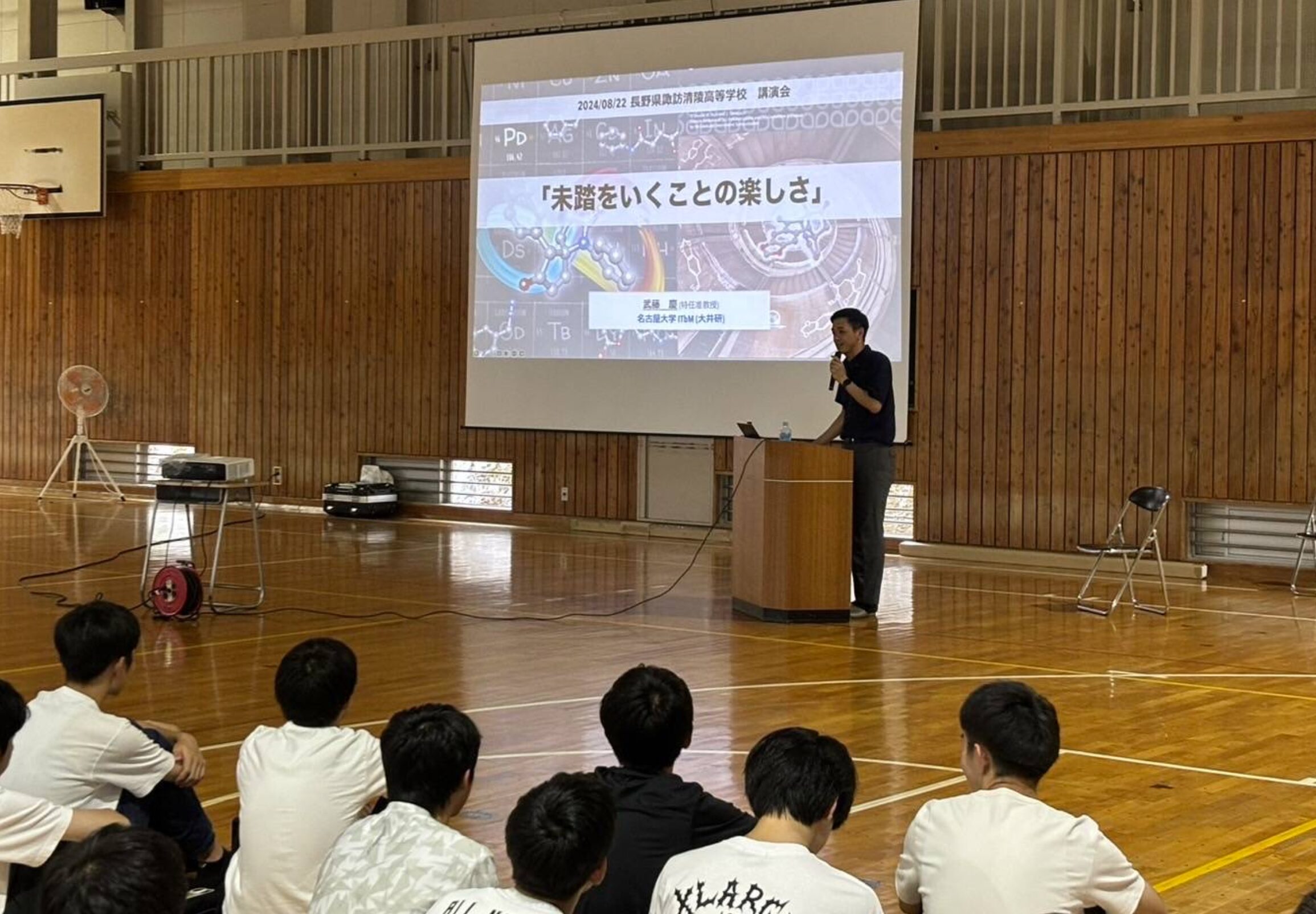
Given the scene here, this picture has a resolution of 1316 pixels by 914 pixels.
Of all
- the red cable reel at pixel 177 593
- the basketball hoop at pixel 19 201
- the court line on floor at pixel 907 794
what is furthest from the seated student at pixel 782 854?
the basketball hoop at pixel 19 201

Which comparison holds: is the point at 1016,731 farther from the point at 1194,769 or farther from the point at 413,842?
the point at 1194,769

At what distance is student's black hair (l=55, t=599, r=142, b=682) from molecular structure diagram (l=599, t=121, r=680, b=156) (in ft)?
29.2

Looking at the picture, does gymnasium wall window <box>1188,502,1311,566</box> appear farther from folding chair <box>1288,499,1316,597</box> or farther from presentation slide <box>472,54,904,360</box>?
presentation slide <box>472,54,904,360</box>

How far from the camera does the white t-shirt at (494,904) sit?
201 centimetres

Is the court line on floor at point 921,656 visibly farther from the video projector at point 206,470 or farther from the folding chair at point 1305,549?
the folding chair at point 1305,549

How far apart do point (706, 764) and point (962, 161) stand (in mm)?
7839

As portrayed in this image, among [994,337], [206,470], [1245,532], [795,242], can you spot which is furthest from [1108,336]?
[206,470]

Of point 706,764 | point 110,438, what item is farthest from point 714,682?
point 110,438

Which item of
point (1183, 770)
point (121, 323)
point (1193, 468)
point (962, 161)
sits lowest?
point (1183, 770)

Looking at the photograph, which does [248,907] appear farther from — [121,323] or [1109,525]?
[121,323]

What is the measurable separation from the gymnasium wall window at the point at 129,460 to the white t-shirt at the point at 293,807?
13749 mm

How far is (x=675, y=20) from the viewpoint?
39.7ft

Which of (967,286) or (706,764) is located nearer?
(706,764)

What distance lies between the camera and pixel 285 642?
7.46 metres
